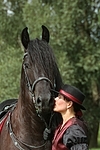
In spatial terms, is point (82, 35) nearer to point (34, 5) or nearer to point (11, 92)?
point (34, 5)

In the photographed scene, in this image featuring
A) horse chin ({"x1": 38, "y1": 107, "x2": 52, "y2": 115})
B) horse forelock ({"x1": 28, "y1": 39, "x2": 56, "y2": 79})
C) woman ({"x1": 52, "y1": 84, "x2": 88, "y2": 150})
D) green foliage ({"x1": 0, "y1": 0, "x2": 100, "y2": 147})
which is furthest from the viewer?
green foliage ({"x1": 0, "y1": 0, "x2": 100, "y2": 147})

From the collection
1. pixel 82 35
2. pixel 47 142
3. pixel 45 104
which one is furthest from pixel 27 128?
pixel 82 35

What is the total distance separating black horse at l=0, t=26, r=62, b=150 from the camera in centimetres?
508

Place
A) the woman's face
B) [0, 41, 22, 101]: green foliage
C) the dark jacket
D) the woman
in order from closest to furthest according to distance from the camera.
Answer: the dark jacket → the woman → the woman's face → [0, 41, 22, 101]: green foliage

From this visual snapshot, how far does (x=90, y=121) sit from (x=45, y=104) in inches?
656

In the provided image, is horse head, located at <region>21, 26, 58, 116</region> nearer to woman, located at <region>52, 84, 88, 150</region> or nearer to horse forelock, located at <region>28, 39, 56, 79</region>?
horse forelock, located at <region>28, 39, 56, 79</region>

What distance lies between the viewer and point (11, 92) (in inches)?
775

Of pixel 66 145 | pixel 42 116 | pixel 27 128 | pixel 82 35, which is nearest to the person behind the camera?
pixel 66 145

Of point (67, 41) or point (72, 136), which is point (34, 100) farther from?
point (67, 41)

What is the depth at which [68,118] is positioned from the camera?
4.84 meters

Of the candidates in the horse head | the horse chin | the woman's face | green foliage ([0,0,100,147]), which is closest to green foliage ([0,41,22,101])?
green foliage ([0,0,100,147])

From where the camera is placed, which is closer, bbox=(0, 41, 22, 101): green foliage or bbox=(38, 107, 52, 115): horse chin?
bbox=(38, 107, 52, 115): horse chin

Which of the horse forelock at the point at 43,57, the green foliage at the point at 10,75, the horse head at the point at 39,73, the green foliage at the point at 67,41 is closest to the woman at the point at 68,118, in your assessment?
the horse head at the point at 39,73

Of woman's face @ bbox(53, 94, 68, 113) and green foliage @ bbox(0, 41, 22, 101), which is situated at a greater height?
woman's face @ bbox(53, 94, 68, 113)
